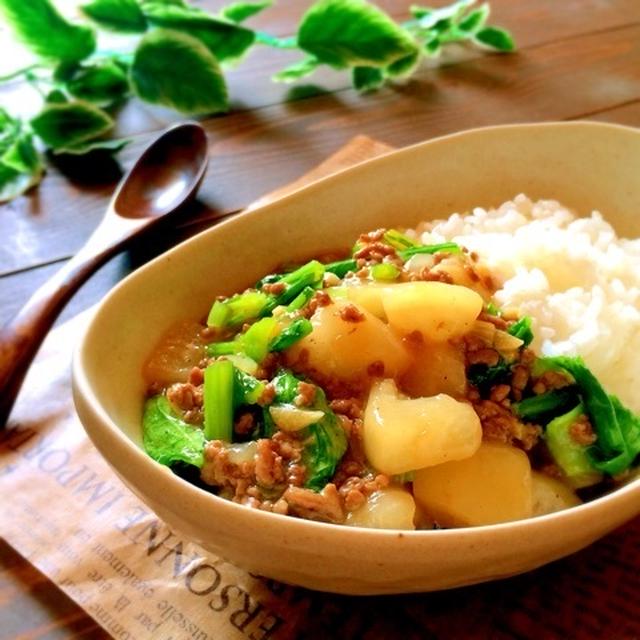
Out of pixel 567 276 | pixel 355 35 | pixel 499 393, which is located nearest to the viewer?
pixel 499 393

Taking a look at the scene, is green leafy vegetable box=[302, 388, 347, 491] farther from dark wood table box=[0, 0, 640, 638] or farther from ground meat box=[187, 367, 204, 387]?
dark wood table box=[0, 0, 640, 638]

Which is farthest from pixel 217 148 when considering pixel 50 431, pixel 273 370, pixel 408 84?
pixel 273 370

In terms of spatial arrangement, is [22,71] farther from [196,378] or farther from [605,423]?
[605,423]

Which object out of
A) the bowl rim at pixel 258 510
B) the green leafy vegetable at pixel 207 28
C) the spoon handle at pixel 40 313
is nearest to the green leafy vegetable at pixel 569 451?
the bowl rim at pixel 258 510

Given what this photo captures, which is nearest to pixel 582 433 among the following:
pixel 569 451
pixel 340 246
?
pixel 569 451

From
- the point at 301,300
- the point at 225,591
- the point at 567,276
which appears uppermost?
the point at 301,300

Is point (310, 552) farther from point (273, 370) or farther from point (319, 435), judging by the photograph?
point (273, 370)

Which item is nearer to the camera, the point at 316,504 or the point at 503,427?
the point at 316,504
